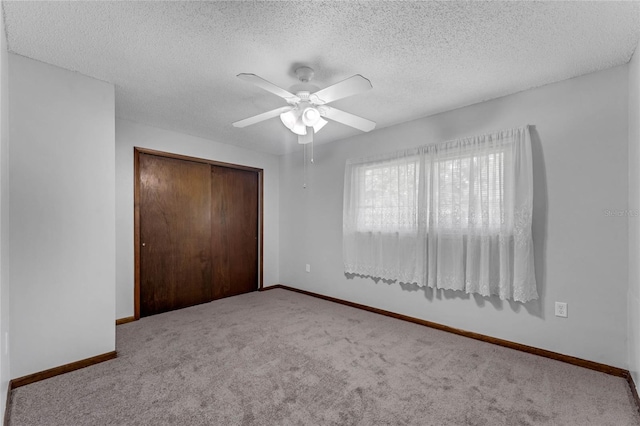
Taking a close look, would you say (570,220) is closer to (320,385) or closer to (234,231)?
(320,385)

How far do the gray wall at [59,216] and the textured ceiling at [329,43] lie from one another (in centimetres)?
26

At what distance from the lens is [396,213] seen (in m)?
3.59

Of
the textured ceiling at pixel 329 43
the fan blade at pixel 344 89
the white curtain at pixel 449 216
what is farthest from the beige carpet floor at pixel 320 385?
the textured ceiling at pixel 329 43

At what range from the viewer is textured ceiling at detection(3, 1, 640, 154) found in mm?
1689

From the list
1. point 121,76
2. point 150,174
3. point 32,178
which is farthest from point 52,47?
point 150,174

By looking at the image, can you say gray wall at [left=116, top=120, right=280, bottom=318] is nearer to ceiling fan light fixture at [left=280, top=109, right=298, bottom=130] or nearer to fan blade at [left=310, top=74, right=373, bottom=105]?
ceiling fan light fixture at [left=280, top=109, right=298, bottom=130]

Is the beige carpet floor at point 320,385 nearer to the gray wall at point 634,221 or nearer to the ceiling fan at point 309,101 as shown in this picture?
the gray wall at point 634,221

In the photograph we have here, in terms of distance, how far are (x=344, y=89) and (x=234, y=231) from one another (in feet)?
10.9

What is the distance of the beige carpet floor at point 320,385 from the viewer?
179 centimetres

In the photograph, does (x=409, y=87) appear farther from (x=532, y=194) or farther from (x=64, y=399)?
(x=64, y=399)

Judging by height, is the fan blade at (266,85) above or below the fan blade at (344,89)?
above

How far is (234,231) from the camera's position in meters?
4.75

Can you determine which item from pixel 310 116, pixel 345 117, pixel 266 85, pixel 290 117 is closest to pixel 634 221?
pixel 345 117

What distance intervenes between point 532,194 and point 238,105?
2.86 metres
